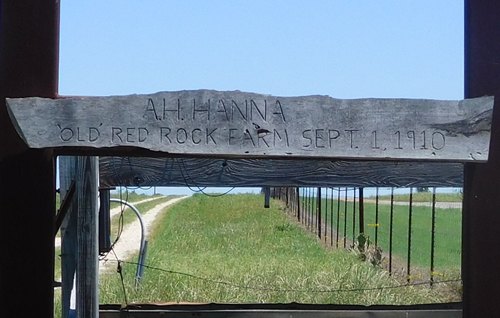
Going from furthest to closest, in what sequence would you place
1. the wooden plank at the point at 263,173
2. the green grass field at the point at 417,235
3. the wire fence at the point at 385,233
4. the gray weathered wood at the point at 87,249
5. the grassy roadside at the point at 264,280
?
the green grass field at the point at 417,235
the wire fence at the point at 385,233
the grassy roadside at the point at 264,280
the wooden plank at the point at 263,173
the gray weathered wood at the point at 87,249

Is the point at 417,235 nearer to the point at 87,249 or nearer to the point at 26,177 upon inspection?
the point at 87,249

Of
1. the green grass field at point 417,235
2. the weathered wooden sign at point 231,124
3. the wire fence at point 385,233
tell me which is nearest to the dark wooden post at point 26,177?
the weathered wooden sign at point 231,124

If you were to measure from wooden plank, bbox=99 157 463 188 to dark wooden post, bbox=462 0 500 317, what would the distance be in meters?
2.29

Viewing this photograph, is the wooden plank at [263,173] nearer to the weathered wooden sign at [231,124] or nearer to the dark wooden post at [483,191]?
the dark wooden post at [483,191]

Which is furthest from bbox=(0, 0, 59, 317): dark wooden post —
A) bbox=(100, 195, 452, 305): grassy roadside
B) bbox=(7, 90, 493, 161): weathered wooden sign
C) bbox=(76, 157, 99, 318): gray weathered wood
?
bbox=(100, 195, 452, 305): grassy roadside

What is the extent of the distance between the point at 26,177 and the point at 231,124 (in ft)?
2.27

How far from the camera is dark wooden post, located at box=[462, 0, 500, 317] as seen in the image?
9.21 feet

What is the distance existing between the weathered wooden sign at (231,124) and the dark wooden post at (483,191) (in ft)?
0.91

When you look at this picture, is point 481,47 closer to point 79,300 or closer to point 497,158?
point 497,158

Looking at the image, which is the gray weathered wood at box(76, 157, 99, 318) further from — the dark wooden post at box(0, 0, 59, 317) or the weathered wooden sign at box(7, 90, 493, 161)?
the weathered wooden sign at box(7, 90, 493, 161)

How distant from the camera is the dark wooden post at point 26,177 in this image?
2.72 meters

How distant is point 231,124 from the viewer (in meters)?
2.65

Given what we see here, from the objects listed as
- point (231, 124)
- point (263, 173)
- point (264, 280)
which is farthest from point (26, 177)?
point (264, 280)

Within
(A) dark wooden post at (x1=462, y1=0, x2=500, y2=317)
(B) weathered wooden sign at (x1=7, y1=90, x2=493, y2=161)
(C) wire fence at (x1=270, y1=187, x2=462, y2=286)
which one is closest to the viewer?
(B) weathered wooden sign at (x1=7, y1=90, x2=493, y2=161)
